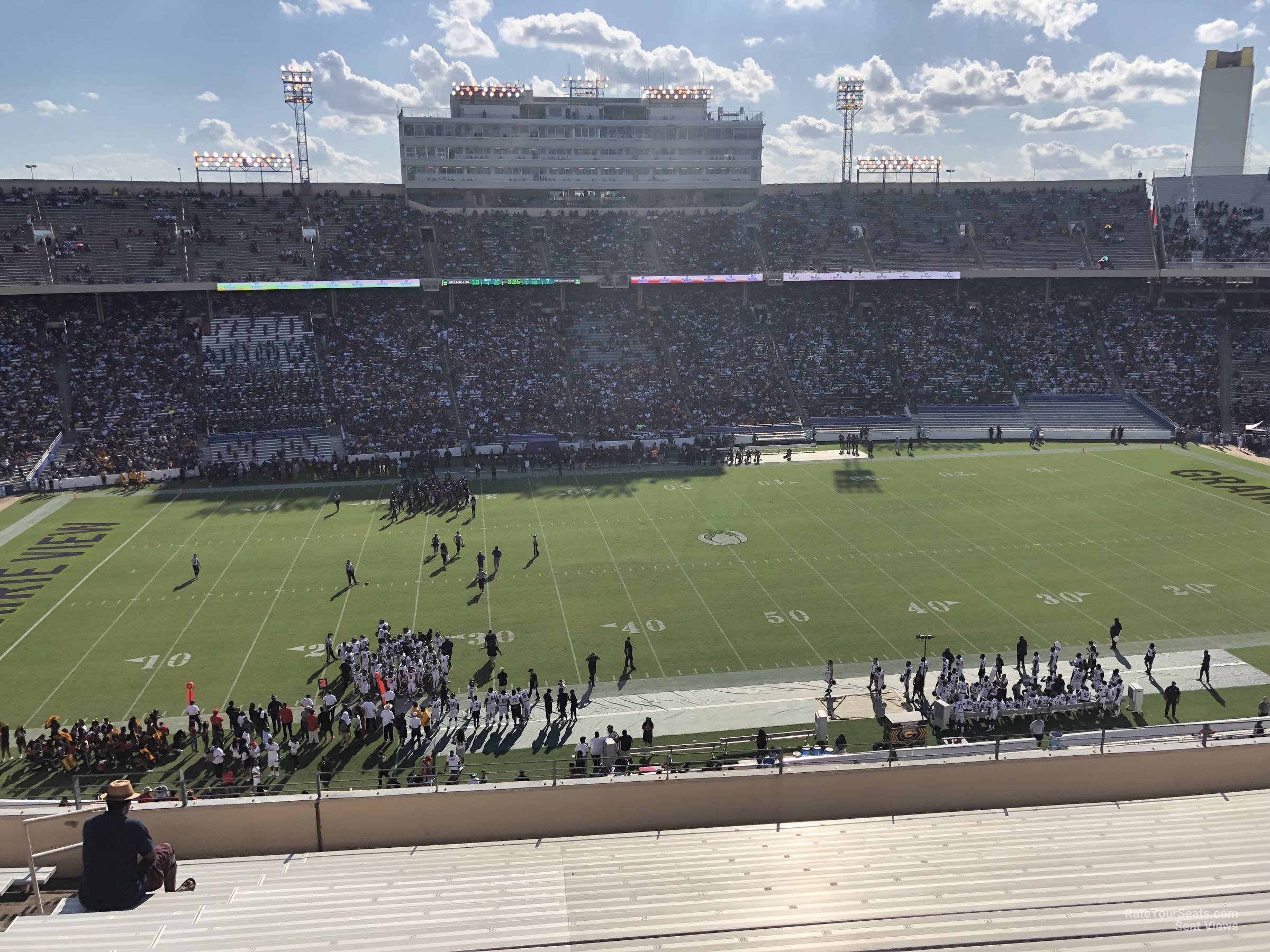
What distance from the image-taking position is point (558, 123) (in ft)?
179

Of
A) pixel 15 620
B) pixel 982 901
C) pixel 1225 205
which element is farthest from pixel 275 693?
pixel 1225 205

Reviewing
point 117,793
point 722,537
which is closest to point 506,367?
point 722,537

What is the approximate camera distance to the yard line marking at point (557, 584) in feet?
69.0

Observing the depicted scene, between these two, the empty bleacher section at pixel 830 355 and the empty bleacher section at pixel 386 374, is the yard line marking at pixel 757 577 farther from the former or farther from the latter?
the empty bleacher section at pixel 830 355

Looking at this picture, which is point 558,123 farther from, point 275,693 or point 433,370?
point 275,693

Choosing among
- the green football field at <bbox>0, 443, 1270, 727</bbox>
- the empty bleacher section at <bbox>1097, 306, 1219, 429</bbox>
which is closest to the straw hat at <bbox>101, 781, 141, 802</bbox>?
the green football field at <bbox>0, 443, 1270, 727</bbox>

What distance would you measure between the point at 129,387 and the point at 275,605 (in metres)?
22.5

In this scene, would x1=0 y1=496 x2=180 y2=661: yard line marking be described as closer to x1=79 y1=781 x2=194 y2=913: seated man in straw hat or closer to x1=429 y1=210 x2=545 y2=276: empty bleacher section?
x1=79 y1=781 x2=194 y2=913: seated man in straw hat

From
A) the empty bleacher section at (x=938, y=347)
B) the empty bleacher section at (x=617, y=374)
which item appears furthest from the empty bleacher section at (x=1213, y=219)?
the empty bleacher section at (x=617, y=374)

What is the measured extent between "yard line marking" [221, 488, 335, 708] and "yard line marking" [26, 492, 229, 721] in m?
3.56

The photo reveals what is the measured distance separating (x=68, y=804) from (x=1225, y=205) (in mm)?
64452

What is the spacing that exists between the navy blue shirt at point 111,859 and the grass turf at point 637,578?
11779 mm

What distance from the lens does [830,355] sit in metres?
49.5

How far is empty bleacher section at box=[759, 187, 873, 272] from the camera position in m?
53.2
